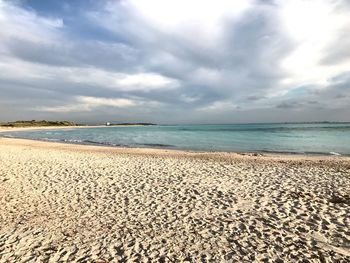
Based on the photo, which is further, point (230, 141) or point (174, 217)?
point (230, 141)

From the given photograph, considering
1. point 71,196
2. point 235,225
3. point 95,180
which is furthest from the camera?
point 95,180

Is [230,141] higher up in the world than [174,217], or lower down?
lower down

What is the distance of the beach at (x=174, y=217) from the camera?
605 cm

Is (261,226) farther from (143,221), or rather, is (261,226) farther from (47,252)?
(47,252)

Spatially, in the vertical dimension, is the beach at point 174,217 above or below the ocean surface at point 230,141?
above

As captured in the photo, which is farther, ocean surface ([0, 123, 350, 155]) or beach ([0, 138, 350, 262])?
ocean surface ([0, 123, 350, 155])

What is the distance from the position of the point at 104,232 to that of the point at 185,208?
274 cm

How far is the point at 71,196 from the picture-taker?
10.3 meters

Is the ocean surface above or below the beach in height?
below

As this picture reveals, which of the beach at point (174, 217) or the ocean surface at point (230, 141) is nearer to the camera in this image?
the beach at point (174, 217)

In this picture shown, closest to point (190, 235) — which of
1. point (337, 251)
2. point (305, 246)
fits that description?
point (305, 246)

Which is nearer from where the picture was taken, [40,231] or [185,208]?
[40,231]

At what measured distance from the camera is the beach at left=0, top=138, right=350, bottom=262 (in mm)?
6055

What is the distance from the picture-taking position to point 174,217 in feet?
26.6
